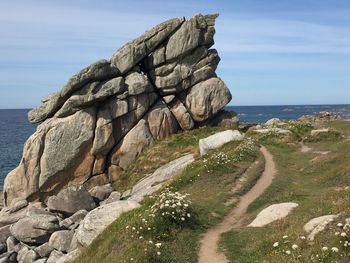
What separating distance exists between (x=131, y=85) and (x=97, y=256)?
3719 centimetres

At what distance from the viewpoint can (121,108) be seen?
57250mm

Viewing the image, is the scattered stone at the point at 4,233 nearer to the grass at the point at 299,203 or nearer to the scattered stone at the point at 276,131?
the grass at the point at 299,203

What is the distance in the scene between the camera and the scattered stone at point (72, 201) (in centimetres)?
4353

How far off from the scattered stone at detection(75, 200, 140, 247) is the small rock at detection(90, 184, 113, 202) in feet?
74.8

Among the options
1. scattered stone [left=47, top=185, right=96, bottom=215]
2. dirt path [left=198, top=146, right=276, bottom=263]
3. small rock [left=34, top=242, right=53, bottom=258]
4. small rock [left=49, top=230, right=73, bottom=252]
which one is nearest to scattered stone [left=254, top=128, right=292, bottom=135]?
dirt path [left=198, top=146, right=276, bottom=263]

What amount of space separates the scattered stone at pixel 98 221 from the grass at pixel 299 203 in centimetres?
704

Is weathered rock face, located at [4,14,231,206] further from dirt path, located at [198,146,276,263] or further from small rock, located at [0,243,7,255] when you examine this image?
dirt path, located at [198,146,276,263]

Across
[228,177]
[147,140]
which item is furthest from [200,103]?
[228,177]

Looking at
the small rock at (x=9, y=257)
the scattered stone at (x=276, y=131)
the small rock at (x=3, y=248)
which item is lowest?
the small rock at (x=3, y=248)

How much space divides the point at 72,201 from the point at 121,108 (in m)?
17.1

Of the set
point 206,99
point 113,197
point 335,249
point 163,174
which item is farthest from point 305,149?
point 335,249

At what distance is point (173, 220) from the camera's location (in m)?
23.6

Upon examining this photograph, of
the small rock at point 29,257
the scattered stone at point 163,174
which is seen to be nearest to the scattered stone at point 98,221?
the small rock at point 29,257

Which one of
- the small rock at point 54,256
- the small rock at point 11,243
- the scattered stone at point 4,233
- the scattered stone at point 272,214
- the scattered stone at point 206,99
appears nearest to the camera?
the scattered stone at point 272,214
